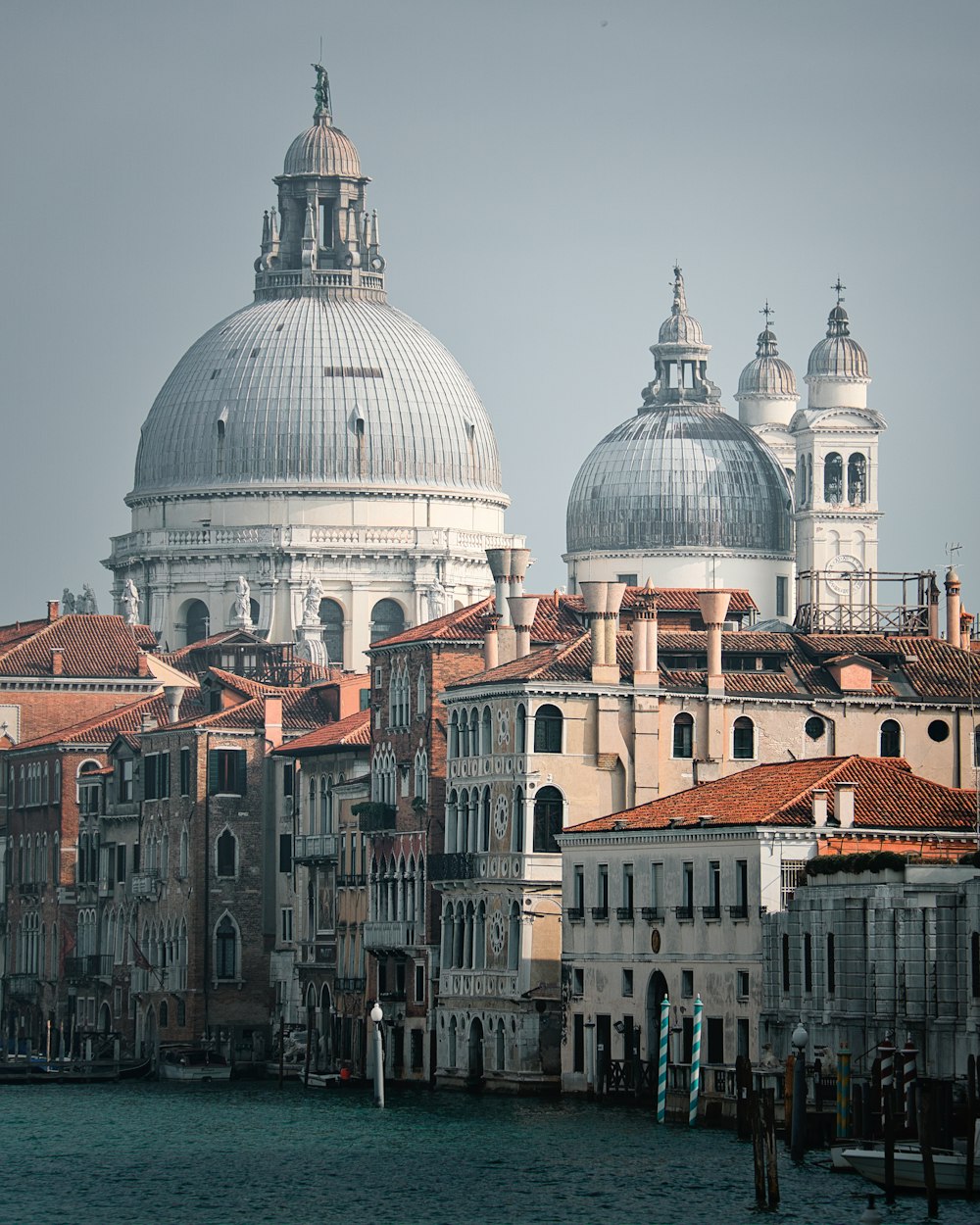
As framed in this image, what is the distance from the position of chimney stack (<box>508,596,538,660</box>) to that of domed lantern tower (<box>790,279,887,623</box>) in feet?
204

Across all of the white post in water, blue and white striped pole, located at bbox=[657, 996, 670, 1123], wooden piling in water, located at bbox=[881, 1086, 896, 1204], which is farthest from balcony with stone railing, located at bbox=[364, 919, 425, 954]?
wooden piling in water, located at bbox=[881, 1086, 896, 1204]

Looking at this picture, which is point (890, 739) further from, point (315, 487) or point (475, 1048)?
point (315, 487)

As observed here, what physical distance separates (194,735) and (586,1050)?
25.6 metres

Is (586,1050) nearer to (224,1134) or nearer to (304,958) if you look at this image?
(224,1134)

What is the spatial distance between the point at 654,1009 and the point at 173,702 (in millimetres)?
37679

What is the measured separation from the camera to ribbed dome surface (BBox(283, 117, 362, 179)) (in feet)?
548

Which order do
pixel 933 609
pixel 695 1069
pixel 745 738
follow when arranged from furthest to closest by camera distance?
pixel 933 609
pixel 745 738
pixel 695 1069

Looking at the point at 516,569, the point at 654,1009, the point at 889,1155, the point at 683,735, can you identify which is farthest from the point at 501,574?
the point at 889,1155

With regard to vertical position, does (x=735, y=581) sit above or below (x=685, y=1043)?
above

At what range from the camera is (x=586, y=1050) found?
268ft

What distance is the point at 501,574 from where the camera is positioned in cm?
9562

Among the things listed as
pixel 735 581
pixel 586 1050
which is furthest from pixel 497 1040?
pixel 735 581

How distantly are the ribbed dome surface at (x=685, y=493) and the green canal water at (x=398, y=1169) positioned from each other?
72.8m

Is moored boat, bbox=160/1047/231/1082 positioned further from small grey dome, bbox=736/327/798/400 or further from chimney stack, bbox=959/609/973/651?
small grey dome, bbox=736/327/798/400
